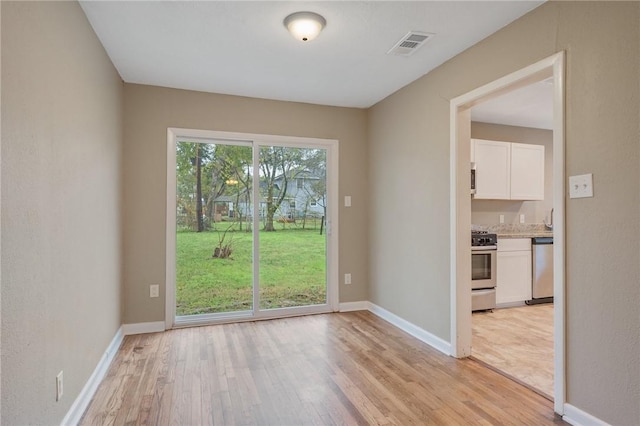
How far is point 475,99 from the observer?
2658 mm

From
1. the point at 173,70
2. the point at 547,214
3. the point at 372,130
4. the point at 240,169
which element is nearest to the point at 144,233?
the point at 240,169

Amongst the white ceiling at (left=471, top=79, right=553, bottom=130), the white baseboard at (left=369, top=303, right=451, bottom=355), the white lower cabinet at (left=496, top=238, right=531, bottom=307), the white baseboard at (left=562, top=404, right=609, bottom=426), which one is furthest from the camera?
the white lower cabinet at (left=496, top=238, right=531, bottom=307)

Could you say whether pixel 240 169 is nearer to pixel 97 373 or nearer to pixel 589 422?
pixel 97 373

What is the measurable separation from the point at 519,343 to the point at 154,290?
353cm

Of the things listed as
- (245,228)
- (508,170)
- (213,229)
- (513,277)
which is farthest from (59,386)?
(508,170)

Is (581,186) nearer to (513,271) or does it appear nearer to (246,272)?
(513,271)

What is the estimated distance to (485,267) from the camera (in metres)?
4.16

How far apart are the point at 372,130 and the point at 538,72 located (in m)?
2.18

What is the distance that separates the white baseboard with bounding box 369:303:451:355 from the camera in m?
2.96

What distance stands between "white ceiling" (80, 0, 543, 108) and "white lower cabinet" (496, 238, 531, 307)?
2.47 metres

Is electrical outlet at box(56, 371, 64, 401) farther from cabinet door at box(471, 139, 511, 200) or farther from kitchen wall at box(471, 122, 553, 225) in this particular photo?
kitchen wall at box(471, 122, 553, 225)

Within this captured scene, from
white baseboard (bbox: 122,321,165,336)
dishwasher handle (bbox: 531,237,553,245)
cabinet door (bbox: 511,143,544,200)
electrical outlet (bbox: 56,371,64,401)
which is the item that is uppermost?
cabinet door (bbox: 511,143,544,200)

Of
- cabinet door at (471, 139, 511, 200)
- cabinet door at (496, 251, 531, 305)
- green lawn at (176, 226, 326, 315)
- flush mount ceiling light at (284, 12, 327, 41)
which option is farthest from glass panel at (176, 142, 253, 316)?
cabinet door at (496, 251, 531, 305)

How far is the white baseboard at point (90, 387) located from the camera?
1.91 metres
